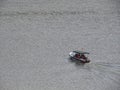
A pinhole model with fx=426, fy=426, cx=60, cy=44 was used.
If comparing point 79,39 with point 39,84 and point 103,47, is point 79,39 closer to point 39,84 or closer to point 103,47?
point 103,47

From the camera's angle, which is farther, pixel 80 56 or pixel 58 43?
pixel 58 43

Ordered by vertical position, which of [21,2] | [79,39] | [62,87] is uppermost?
[21,2]

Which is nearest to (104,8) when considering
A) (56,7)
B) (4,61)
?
(56,7)

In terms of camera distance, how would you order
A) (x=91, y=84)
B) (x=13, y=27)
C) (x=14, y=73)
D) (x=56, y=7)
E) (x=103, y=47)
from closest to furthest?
(x=91, y=84) < (x=14, y=73) < (x=103, y=47) < (x=13, y=27) < (x=56, y=7)

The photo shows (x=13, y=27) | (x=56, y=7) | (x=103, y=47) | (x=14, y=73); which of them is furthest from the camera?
(x=56, y=7)

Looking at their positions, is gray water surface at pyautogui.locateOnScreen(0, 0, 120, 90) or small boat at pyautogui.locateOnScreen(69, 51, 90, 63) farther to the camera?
small boat at pyautogui.locateOnScreen(69, 51, 90, 63)

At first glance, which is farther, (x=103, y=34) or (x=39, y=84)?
(x=103, y=34)

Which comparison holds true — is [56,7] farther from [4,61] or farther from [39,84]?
[39,84]

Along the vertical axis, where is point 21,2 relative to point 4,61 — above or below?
above

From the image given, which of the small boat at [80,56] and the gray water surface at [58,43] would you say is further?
the small boat at [80,56]

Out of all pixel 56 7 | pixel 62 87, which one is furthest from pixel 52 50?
pixel 56 7
